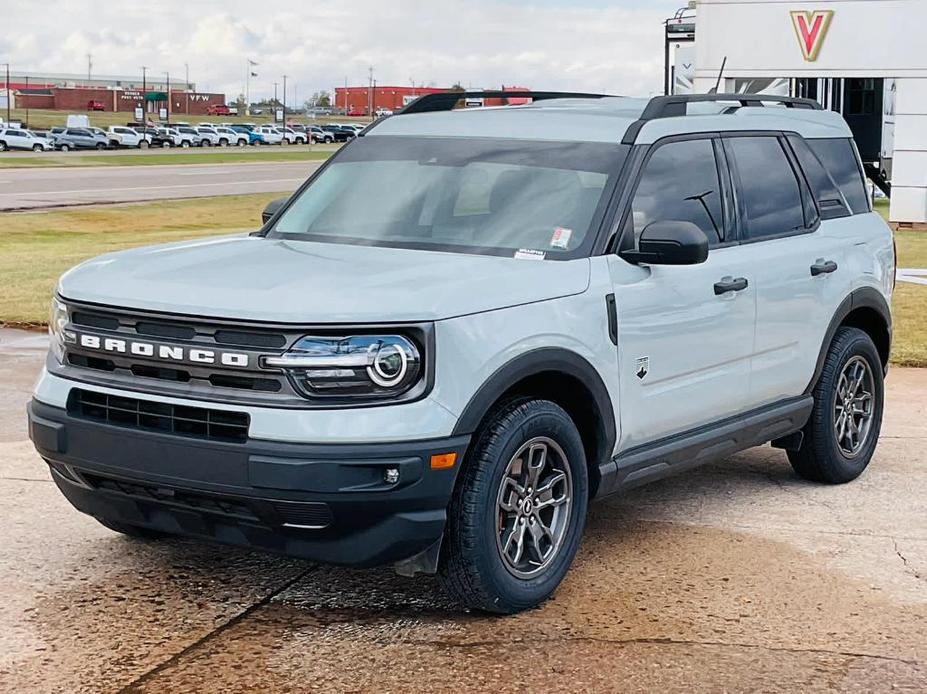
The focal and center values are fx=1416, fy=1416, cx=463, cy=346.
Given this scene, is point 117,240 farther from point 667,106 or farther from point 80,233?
point 667,106

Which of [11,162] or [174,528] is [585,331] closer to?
[174,528]

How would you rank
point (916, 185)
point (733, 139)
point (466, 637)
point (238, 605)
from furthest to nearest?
point (916, 185) → point (733, 139) → point (238, 605) → point (466, 637)

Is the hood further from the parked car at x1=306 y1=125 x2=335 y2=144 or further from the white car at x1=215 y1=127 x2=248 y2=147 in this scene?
the parked car at x1=306 y1=125 x2=335 y2=144

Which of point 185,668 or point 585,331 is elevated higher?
point 585,331

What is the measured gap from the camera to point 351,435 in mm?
4551

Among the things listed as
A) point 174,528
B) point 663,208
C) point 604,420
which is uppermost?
point 663,208

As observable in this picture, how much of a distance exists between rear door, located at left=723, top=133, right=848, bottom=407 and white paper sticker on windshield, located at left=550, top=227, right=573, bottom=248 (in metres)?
1.12

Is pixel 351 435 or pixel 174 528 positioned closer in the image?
pixel 351 435

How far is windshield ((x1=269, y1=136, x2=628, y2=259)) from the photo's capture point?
18.4 ft

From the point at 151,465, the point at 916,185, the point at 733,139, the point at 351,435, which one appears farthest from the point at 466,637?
the point at 916,185

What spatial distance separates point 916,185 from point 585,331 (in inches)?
871

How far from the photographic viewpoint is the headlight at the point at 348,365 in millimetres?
4574

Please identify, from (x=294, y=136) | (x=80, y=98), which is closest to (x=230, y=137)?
(x=294, y=136)

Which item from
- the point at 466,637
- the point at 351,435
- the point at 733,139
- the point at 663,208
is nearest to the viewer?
the point at 351,435
